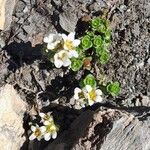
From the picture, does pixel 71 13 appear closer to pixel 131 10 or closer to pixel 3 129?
pixel 131 10

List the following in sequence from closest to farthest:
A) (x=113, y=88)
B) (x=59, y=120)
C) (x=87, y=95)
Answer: (x=87, y=95), (x=113, y=88), (x=59, y=120)

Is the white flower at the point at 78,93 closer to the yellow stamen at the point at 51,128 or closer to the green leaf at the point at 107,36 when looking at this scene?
the yellow stamen at the point at 51,128

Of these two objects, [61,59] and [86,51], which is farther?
[86,51]

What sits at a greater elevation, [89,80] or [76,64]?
[76,64]

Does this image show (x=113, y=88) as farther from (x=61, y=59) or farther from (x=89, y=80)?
(x=61, y=59)

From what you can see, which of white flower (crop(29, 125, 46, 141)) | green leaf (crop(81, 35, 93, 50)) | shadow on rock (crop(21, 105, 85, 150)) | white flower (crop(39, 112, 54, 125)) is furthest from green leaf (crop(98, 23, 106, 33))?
white flower (crop(29, 125, 46, 141))

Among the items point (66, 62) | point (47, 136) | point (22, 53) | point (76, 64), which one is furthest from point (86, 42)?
point (47, 136)

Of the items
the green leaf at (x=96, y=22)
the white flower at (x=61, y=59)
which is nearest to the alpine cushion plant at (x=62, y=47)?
the white flower at (x=61, y=59)
